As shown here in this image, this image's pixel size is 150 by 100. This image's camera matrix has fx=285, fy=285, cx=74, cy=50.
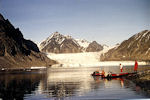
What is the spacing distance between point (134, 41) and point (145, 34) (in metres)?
8.52

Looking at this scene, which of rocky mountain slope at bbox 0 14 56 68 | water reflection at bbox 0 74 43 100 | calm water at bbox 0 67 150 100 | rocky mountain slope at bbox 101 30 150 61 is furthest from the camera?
rocky mountain slope at bbox 101 30 150 61

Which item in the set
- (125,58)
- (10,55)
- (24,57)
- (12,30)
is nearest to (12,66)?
(10,55)

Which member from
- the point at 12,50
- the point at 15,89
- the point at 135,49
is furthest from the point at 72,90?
the point at 135,49

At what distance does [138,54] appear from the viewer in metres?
166

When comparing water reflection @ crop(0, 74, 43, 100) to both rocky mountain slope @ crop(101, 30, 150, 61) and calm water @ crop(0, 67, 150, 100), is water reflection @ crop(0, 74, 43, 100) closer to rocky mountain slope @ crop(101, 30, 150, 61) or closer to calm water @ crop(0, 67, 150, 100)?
calm water @ crop(0, 67, 150, 100)

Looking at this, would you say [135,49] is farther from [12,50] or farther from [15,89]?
[15,89]

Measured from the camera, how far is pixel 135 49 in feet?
571

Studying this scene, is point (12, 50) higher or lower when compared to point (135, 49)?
lower

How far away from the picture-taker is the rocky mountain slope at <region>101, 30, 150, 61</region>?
16488 centimetres

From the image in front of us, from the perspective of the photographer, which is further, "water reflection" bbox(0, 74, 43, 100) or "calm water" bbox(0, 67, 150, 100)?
"water reflection" bbox(0, 74, 43, 100)

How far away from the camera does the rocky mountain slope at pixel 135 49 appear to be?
164875 mm

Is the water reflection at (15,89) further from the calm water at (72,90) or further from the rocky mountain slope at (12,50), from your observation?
the rocky mountain slope at (12,50)

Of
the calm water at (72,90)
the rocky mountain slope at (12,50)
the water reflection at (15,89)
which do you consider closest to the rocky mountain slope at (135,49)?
the rocky mountain slope at (12,50)

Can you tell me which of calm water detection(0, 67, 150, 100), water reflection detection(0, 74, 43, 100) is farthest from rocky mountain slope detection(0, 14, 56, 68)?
calm water detection(0, 67, 150, 100)
